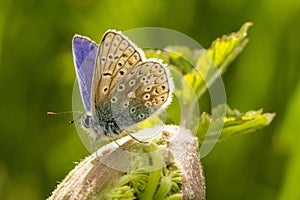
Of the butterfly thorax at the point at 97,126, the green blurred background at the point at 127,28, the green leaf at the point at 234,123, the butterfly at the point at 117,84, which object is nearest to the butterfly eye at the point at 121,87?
the butterfly at the point at 117,84

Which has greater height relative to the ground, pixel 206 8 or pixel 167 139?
pixel 206 8

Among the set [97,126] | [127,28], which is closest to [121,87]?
[97,126]

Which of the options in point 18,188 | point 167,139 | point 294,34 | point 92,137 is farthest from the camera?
point 294,34

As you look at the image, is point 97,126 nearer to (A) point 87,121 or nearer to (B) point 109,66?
(A) point 87,121

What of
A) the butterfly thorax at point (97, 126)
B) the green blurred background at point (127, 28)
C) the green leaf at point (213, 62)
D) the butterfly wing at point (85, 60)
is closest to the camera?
the butterfly wing at point (85, 60)

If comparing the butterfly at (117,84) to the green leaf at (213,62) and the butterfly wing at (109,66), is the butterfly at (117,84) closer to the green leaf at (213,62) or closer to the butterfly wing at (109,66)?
the butterfly wing at (109,66)

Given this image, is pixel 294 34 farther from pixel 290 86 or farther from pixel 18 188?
pixel 18 188

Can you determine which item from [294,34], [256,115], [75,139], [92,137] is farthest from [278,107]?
[92,137]
